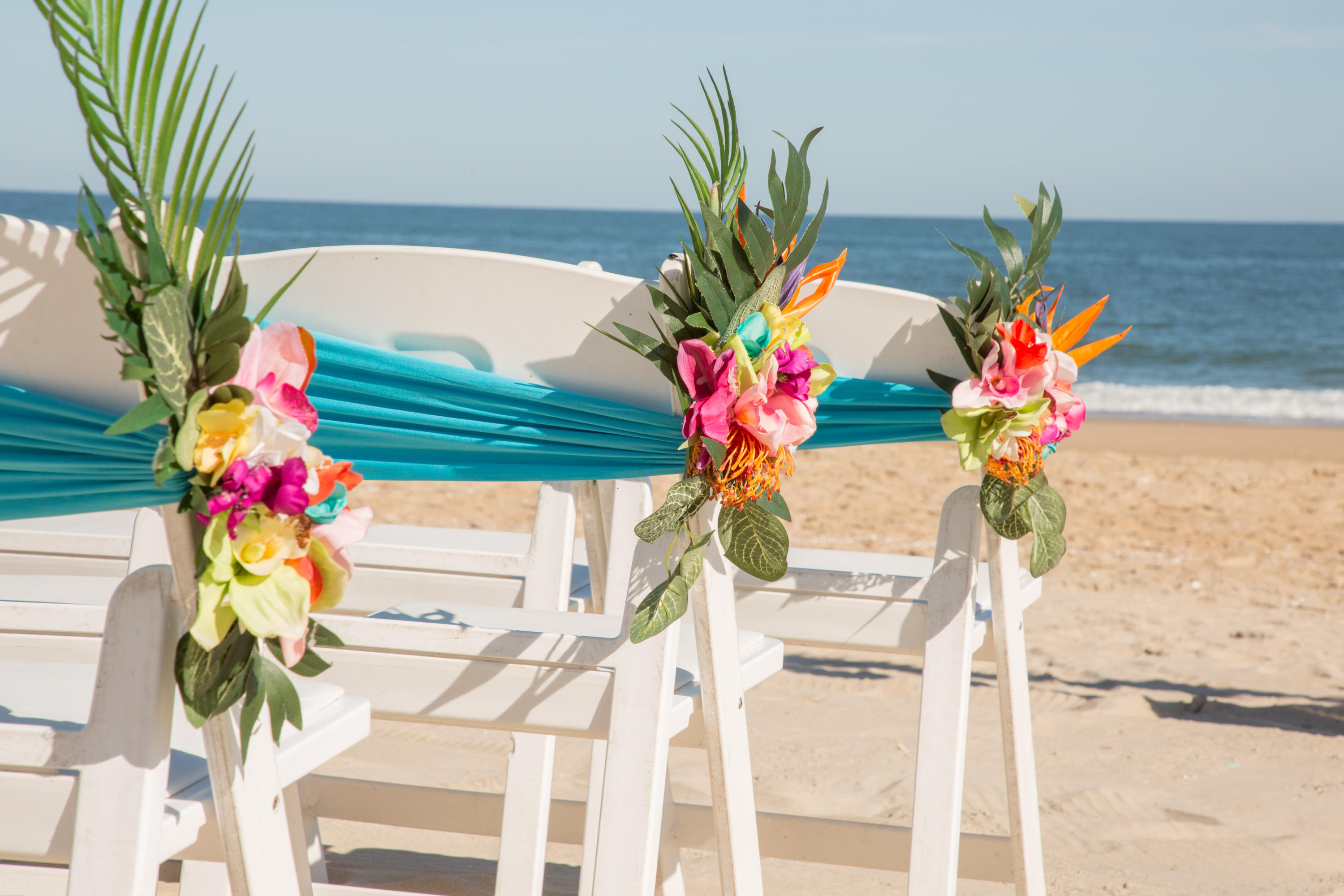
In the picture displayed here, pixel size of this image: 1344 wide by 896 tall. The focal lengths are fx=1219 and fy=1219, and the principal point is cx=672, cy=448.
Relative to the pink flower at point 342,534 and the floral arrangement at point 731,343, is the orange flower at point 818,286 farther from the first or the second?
the pink flower at point 342,534

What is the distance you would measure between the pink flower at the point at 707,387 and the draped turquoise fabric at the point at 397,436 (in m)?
0.06

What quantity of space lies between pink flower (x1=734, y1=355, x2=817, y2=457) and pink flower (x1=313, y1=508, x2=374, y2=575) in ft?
1.36

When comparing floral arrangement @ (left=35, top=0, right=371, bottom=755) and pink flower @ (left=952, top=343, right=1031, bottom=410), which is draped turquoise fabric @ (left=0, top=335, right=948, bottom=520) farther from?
pink flower @ (left=952, top=343, right=1031, bottom=410)

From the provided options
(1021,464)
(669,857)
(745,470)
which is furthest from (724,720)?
(669,857)

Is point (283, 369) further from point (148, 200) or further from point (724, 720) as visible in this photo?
point (724, 720)

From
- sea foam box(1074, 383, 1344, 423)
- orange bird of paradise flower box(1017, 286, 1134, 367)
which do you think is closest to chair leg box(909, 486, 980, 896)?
orange bird of paradise flower box(1017, 286, 1134, 367)

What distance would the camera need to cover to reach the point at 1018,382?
156 centimetres

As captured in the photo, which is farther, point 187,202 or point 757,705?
point 757,705

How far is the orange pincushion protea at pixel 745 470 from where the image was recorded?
4.28ft

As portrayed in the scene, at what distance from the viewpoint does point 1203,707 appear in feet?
10.8

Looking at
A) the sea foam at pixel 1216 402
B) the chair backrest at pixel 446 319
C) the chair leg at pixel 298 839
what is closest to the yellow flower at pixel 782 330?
the chair backrest at pixel 446 319

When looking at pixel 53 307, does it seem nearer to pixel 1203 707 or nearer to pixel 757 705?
pixel 757 705

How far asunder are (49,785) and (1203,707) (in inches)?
119

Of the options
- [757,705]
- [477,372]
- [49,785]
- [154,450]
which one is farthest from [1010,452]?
[757,705]
